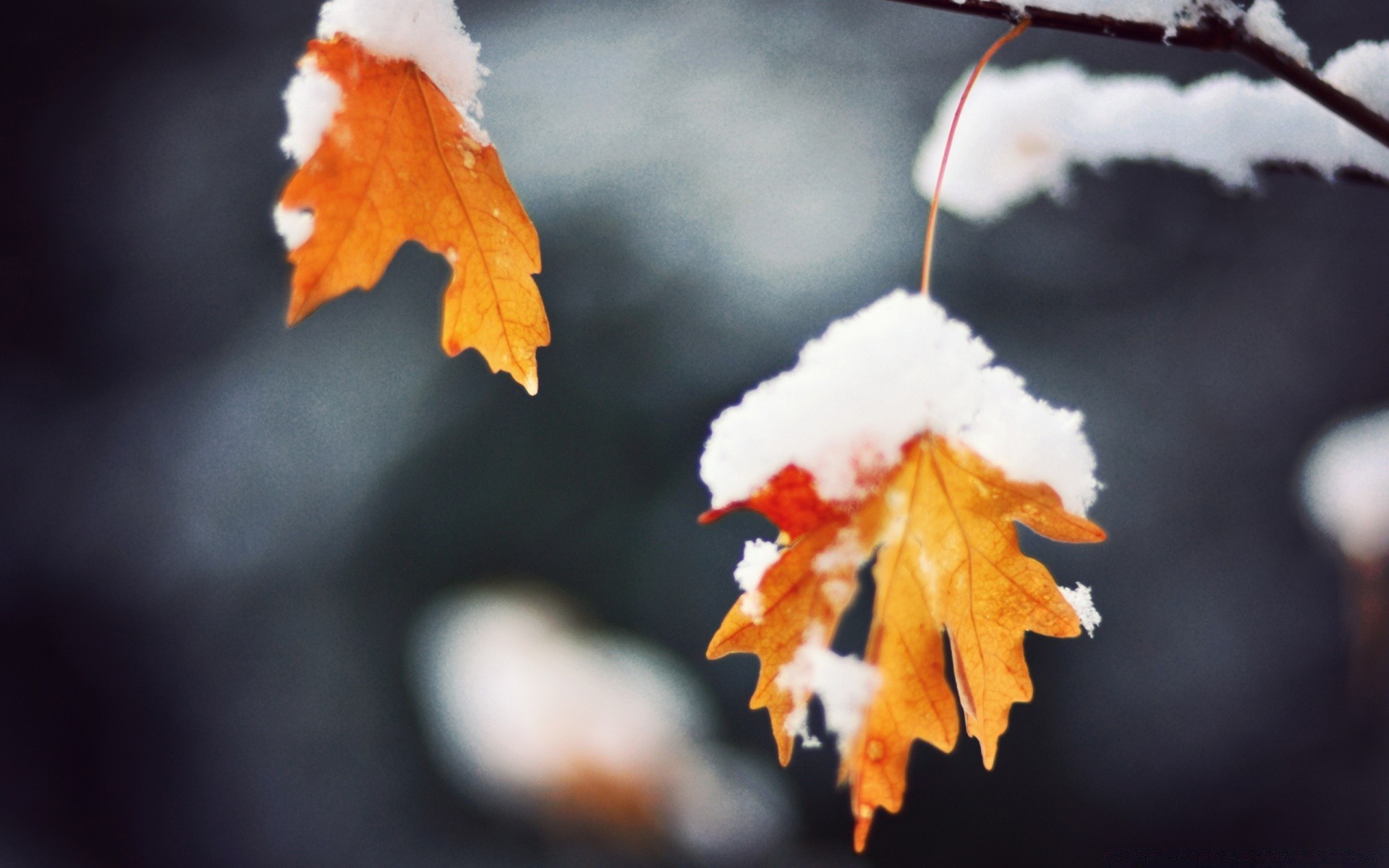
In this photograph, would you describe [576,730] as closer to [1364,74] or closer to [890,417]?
[890,417]

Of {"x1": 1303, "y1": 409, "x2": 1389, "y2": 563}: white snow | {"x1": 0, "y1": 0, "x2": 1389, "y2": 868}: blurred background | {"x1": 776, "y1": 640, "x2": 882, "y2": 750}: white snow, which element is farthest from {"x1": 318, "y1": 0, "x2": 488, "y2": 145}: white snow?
{"x1": 0, "y1": 0, "x2": 1389, "y2": 868}: blurred background

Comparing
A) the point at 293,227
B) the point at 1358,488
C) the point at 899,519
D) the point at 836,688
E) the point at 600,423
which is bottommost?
the point at 836,688

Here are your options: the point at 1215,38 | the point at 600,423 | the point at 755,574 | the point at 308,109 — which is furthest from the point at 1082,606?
the point at 600,423

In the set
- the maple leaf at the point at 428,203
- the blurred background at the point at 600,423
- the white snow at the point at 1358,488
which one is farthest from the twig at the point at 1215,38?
the blurred background at the point at 600,423

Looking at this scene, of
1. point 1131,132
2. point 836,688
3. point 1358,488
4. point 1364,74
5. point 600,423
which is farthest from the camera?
point 600,423

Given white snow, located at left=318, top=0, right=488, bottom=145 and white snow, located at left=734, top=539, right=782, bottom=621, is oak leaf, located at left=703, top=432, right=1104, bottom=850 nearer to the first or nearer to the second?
white snow, located at left=734, top=539, right=782, bottom=621

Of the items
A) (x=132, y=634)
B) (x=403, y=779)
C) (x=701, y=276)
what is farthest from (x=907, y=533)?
(x=132, y=634)

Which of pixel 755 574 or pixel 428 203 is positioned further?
pixel 428 203
